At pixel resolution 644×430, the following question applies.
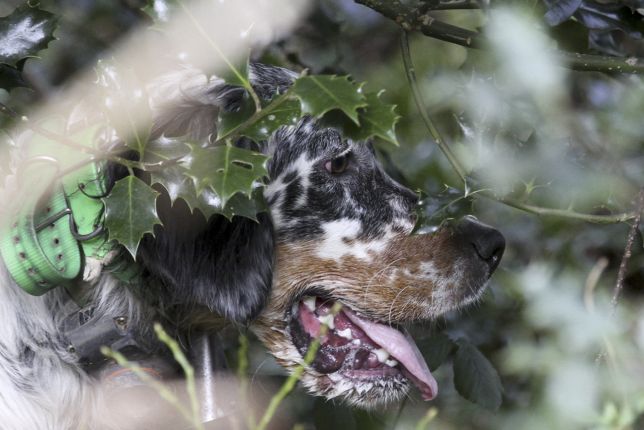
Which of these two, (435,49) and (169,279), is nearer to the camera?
(169,279)

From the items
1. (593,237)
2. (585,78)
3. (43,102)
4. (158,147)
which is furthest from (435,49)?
(158,147)

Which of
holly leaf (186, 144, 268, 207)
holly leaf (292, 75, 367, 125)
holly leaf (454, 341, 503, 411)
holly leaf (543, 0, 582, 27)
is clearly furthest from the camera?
holly leaf (454, 341, 503, 411)

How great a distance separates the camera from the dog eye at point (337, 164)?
2.52 meters

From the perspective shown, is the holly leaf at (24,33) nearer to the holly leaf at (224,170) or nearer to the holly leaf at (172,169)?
the holly leaf at (172,169)

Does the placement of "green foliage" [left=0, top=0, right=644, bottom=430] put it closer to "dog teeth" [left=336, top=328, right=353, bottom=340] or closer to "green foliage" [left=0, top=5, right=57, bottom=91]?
"green foliage" [left=0, top=5, right=57, bottom=91]

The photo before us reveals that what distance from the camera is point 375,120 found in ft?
5.48

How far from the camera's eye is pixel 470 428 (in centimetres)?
359

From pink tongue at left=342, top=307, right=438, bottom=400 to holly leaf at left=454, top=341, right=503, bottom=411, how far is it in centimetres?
14

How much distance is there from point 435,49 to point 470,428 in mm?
1381

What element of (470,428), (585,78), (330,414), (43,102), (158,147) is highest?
(158,147)

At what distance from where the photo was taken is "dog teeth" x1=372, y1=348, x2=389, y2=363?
2545 millimetres

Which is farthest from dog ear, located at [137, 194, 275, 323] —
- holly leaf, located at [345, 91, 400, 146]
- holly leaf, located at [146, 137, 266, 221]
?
holly leaf, located at [345, 91, 400, 146]

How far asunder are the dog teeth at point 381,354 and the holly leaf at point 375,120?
99cm

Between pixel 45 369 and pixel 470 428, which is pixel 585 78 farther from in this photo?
pixel 45 369
